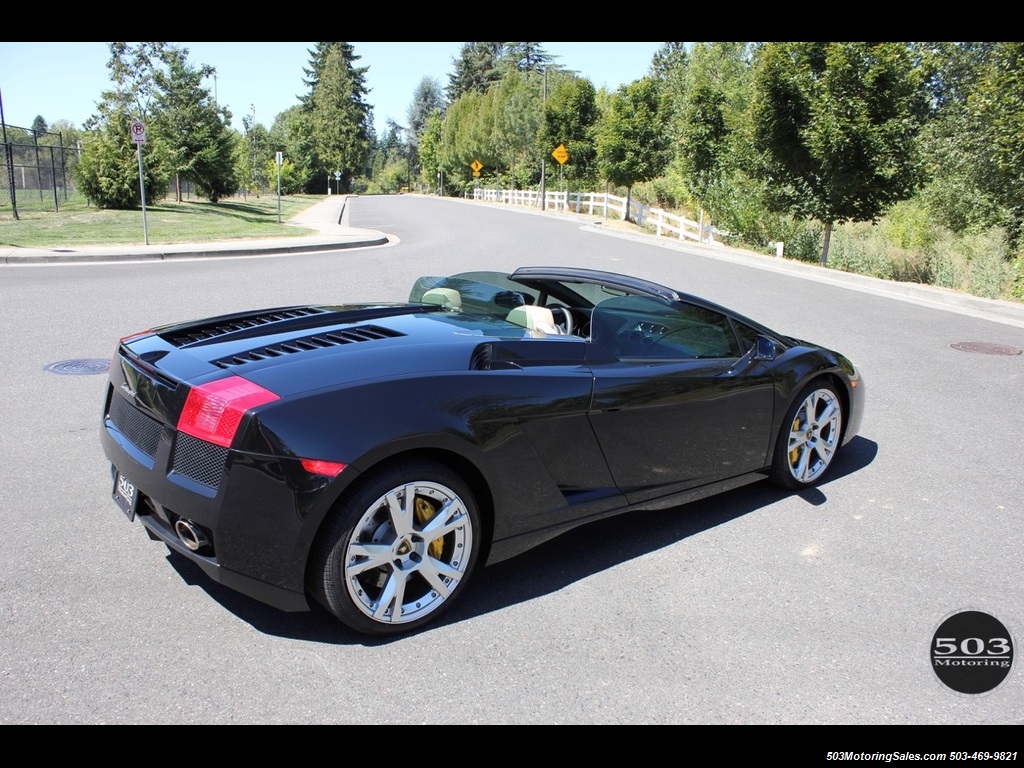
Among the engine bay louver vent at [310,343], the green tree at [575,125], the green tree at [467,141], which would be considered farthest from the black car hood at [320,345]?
the green tree at [467,141]

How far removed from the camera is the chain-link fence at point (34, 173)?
26156 mm

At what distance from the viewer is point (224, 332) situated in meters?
3.59

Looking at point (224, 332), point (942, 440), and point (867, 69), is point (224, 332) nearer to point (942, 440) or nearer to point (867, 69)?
point (942, 440)

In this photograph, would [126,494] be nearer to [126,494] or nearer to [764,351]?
[126,494]

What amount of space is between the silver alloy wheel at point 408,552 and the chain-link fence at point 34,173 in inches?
1037

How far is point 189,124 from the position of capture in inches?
1356

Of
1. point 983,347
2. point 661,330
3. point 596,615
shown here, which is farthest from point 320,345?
point 983,347

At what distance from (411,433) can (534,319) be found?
4.41ft

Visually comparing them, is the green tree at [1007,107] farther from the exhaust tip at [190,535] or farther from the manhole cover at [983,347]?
the exhaust tip at [190,535]

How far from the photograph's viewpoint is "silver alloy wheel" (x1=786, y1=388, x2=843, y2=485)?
182 inches

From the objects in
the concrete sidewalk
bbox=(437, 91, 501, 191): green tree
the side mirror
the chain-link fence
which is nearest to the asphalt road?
the side mirror
